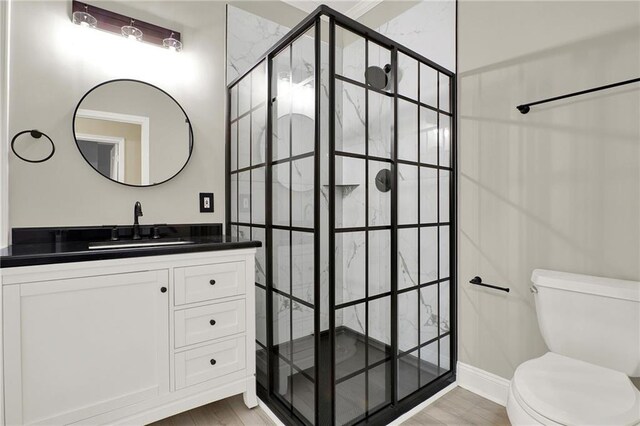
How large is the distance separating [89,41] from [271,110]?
1.13 meters

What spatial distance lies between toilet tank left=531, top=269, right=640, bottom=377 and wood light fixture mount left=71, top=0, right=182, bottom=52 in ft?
8.41

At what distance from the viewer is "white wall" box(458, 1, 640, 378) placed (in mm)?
1465

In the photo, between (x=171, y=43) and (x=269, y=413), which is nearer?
(x=269, y=413)

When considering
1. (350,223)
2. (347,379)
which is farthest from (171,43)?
(347,379)

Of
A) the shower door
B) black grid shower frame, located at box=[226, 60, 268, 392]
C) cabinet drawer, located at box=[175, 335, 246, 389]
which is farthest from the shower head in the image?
cabinet drawer, located at box=[175, 335, 246, 389]

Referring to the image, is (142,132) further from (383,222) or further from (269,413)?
(269,413)

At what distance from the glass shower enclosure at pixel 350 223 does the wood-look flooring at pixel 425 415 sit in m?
0.09

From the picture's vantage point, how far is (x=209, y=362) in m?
1.69

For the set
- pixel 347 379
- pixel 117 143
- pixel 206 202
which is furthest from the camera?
pixel 206 202

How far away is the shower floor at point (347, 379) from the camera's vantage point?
1.61 m

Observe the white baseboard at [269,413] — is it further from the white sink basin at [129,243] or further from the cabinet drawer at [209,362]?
the white sink basin at [129,243]

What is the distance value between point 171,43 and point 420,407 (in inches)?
107

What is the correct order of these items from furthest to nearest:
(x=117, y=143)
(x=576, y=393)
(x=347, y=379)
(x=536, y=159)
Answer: (x=117, y=143) → (x=536, y=159) → (x=347, y=379) → (x=576, y=393)

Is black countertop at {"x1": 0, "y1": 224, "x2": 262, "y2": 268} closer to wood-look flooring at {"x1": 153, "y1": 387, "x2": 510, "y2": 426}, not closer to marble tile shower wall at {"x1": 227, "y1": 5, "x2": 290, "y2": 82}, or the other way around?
wood-look flooring at {"x1": 153, "y1": 387, "x2": 510, "y2": 426}
